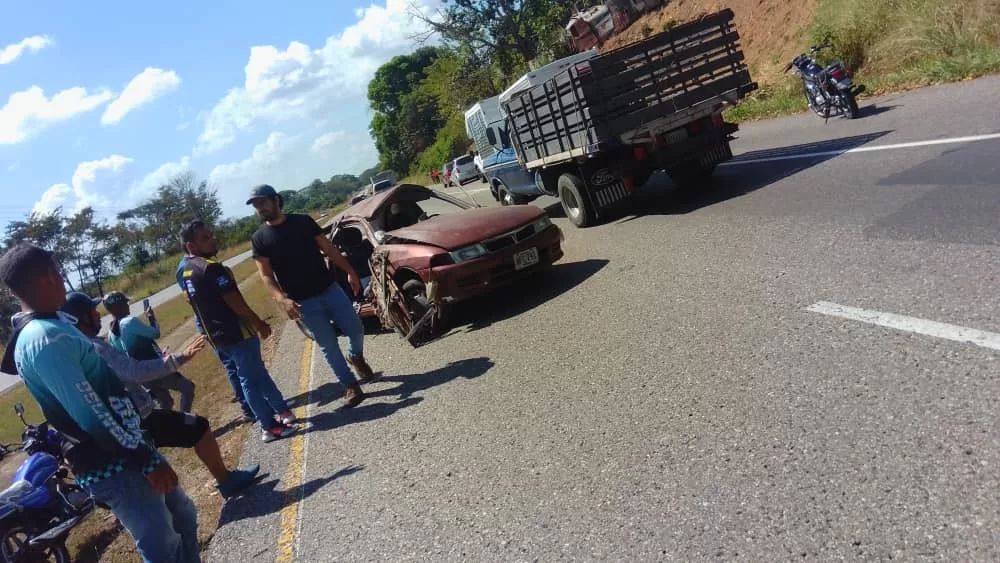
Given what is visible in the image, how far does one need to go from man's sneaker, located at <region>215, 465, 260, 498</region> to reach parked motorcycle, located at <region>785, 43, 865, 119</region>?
10.3 m

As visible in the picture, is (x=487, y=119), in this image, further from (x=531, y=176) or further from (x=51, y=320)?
(x=51, y=320)

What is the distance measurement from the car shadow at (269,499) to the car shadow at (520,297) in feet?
9.05

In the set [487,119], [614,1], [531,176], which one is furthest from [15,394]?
[614,1]

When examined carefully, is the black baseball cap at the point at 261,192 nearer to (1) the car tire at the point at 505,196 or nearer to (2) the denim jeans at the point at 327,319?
(2) the denim jeans at the point at 327,319

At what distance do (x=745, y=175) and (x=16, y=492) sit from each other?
9570mm

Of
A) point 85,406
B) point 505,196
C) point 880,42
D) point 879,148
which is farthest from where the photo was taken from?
point 505,196

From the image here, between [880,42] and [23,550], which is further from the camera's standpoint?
[880,42]

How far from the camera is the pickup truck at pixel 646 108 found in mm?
9484

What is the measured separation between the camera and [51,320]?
2.99m

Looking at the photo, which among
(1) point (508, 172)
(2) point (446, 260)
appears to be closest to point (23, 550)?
(2) point (446, 260)

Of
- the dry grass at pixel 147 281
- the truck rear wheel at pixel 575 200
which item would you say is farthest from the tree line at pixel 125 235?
the truck rear wheel at pixel 575 200

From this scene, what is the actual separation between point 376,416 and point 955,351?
425 cm

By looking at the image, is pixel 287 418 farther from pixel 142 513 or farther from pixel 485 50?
pixel 485 50

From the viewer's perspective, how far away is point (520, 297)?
8125 millimetres
